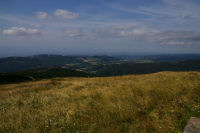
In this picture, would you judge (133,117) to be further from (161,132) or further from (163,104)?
(163,104)

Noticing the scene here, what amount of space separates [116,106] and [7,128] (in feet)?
14.8

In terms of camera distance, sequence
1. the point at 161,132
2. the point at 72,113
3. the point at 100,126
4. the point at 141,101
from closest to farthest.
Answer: the point at 161,132, the point at 100,126, the point at 72,113, the point at 141,101

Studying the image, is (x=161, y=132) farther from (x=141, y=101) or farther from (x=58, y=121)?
(x=58, y=121)

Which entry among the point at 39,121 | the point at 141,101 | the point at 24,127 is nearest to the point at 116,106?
the point at 141,101

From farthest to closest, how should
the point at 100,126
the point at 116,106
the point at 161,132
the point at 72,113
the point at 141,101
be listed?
the point at 141,101 → the point at 116,106 → the point at 72,113 → the point at 100,126 → the point at 161,132

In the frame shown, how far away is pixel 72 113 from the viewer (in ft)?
17.6

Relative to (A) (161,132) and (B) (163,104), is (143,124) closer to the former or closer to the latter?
(A) (161,132)

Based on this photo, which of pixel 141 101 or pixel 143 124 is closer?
pixel 143 124

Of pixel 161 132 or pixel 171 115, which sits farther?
pixel 171 115

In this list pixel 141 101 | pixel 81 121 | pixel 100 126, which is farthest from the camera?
pixel 141 101

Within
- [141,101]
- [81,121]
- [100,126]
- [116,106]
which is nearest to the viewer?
[100,126]

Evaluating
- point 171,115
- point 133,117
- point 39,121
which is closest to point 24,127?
point 39,121

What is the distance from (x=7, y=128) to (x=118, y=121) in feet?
13.9

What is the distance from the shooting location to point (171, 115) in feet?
16.7
